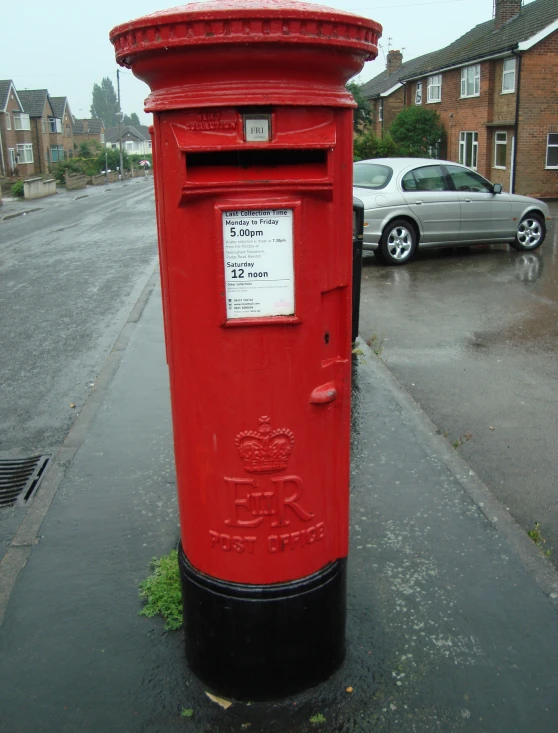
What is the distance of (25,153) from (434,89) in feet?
126

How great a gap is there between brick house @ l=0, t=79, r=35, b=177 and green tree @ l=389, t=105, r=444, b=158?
114ft

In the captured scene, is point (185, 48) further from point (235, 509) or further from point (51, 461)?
point (51, 461)

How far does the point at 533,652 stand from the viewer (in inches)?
123

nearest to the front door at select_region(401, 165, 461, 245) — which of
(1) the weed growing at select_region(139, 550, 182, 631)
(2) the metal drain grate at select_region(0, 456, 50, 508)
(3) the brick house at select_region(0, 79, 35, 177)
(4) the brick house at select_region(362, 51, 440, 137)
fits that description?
(2) the metal drain grate at select_region(0, 456, 50, 508)

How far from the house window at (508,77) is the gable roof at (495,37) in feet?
1.73

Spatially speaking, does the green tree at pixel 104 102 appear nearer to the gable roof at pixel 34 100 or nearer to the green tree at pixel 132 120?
the green tree at pixel 132 120

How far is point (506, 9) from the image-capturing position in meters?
31.3

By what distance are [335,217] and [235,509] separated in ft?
3.62

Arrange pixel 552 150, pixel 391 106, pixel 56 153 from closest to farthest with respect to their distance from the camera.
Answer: pixel 552 150 < pixel 391 106 < pixel 56 153

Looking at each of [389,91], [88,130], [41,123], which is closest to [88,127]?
[88,130]

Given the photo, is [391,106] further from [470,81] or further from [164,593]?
[164,593]

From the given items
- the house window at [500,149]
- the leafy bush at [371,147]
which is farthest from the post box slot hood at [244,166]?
the house window at [500,149]

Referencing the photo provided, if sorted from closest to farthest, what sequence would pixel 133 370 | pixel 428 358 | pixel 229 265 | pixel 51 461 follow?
pixel 229 265 < pixel 51 461 < pixel 133 370 < pixel 428 358

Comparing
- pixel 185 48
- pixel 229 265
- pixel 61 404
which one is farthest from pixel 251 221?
pixel 61 404
